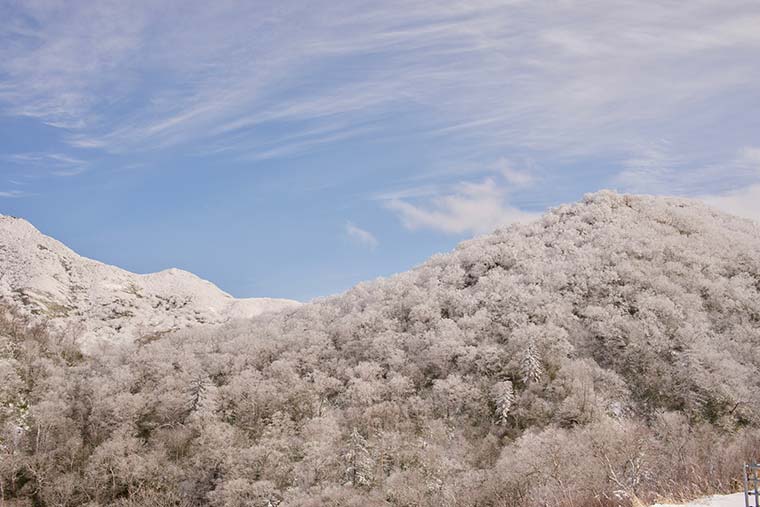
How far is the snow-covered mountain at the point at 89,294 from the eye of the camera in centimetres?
15075

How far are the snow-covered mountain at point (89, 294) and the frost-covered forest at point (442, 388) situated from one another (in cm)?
5193

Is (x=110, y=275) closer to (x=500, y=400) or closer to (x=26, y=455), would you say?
(x=26, y=455)

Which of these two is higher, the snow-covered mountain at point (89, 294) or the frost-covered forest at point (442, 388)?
the snow-covered mountain at point (89, 294)

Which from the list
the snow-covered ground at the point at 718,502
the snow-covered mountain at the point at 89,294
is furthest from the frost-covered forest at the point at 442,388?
the snow-covered mountain at the point at 89,294

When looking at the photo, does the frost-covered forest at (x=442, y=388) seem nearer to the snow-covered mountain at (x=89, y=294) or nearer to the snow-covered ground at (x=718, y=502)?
the snow-covered ground at (x=718, y=502)

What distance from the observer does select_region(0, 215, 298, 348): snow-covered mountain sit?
150750 millimetres

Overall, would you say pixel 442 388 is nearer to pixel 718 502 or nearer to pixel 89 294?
pixel 718 502

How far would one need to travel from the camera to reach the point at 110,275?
604 ft

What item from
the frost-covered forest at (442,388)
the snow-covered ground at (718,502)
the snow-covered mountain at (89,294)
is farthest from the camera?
the snow-covered mountain at (89,294)

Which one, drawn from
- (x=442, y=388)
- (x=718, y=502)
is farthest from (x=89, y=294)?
(x=718, y=502)

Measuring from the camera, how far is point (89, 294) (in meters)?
168

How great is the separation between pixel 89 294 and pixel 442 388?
13336cm

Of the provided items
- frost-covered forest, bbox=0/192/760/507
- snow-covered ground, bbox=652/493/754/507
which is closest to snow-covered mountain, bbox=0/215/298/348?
frost-covered forest, bbox=0/192/760/507

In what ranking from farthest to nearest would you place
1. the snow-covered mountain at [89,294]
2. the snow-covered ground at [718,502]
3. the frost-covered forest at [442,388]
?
the snow-covered mountain at [89,294], the frost-covered forest at [442,388], the snow-covered ground at [718,502]
